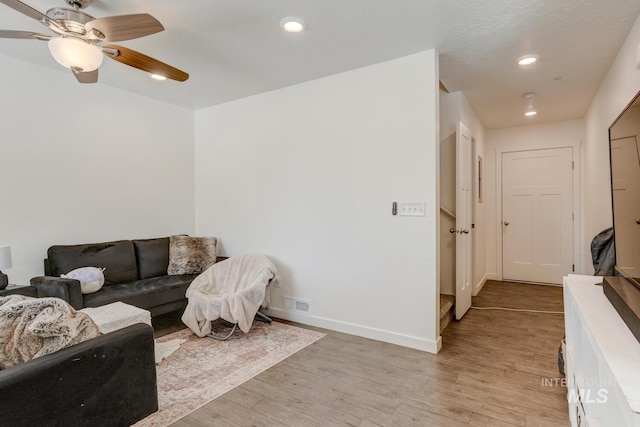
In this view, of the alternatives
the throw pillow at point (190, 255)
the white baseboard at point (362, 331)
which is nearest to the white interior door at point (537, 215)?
the white baseboard at point (362, 331)

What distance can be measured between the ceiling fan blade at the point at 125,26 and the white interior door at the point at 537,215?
5.24 meters

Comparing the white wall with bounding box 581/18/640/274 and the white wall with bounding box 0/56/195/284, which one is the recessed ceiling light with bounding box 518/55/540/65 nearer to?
the white wall with bounding box 581/18/640/274

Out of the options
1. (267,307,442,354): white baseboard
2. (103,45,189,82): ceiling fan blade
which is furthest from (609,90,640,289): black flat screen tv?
(103,45,189,82): ceiling fan blade

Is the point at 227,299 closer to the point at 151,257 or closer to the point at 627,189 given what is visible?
the point at 151,257

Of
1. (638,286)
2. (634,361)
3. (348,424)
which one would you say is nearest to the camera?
(634,361)

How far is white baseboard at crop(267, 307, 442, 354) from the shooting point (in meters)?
2.81

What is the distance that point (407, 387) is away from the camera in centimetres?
224

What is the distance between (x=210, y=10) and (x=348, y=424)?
2.64 metres

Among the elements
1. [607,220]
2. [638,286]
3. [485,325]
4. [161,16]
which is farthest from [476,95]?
[161,16]

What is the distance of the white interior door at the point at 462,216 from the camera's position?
11.1 feet

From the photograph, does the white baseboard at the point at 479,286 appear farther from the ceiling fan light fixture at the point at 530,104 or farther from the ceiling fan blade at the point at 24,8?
the ceiling fan blade at the point at 24,8

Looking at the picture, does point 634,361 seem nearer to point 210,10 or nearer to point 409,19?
point 409,19

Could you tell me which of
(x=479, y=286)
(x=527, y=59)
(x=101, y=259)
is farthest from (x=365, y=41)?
(x=479, y=286)

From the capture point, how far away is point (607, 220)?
3250 mm
